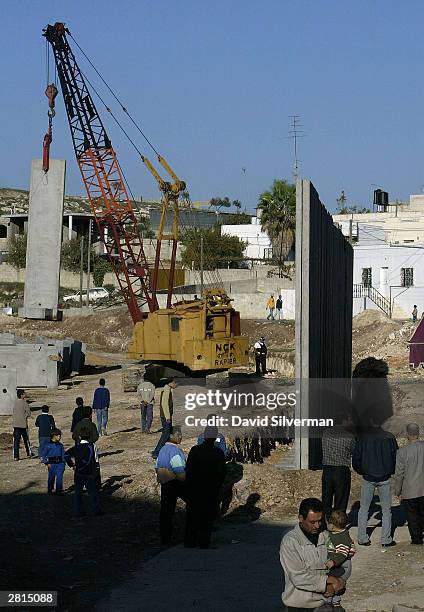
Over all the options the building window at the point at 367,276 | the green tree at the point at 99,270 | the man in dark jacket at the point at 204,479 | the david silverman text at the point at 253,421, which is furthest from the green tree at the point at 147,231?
→ the man in dark jacket at the point at 204,479

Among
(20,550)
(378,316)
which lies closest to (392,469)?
(20,550)

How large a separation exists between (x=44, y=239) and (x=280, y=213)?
1652 inches

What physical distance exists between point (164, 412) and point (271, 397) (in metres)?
8.27

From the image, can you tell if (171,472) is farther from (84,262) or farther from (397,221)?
(84,262)

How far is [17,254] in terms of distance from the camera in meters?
87.6

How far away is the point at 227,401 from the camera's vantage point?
30.1 metres

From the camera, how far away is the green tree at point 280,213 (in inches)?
3002

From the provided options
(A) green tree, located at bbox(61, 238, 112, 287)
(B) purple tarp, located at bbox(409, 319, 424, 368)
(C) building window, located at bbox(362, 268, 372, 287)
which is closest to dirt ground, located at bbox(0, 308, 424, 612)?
(B) purple tarp, located at bbox(409, 319, 424, 368)

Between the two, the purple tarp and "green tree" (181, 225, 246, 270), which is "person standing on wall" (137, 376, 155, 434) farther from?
"green tree" (181, 225, 246, 270)

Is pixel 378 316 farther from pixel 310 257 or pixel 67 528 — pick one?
pixel 67 528

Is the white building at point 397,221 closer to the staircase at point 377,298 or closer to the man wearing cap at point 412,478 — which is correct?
the staircase at point 377,298

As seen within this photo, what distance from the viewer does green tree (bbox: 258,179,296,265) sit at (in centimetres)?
7625

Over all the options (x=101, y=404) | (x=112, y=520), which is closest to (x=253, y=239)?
(x=101, y=404)

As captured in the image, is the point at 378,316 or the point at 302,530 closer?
the point at 302,530
